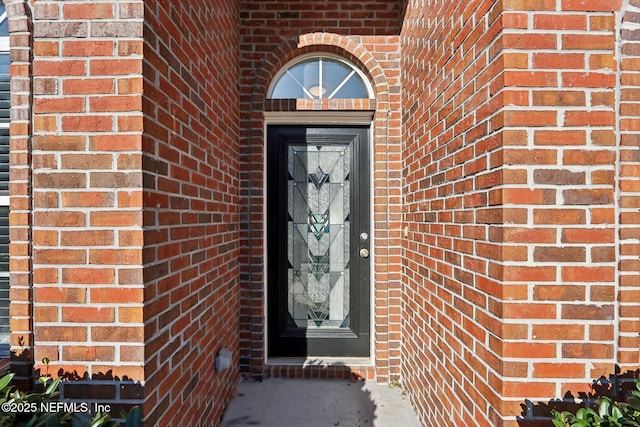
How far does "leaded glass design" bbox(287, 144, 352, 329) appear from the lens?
302cm

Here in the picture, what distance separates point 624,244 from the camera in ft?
4.16

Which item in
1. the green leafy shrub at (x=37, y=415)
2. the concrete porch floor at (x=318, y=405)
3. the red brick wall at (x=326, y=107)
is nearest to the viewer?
the green leafy shrub at (x=37, y=415)

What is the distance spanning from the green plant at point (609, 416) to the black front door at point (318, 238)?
6.43 ft

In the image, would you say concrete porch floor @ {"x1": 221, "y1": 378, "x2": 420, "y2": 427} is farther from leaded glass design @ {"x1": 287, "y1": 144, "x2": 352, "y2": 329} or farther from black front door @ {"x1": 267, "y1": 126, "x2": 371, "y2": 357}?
leaded glass design @ {"x1": 287, "y1": 144, "x2": 352, "y2": 329}

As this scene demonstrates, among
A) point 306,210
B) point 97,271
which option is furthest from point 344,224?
point 97,271

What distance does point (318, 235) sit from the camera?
3039 millimetres

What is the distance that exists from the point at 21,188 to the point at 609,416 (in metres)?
2.38

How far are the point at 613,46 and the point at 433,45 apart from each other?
3.22 feet

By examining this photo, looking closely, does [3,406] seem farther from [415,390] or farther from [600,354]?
[415,390]

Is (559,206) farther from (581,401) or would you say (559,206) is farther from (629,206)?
(581,401)

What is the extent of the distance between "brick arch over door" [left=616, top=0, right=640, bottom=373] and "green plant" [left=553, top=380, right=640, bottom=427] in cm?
19

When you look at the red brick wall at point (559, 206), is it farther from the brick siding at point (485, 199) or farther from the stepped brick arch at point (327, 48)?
the stepped brick arch at point (327, 48)

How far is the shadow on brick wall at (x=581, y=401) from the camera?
127cm

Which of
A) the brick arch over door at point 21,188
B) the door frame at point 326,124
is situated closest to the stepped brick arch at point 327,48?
the door frame at point 326,124
